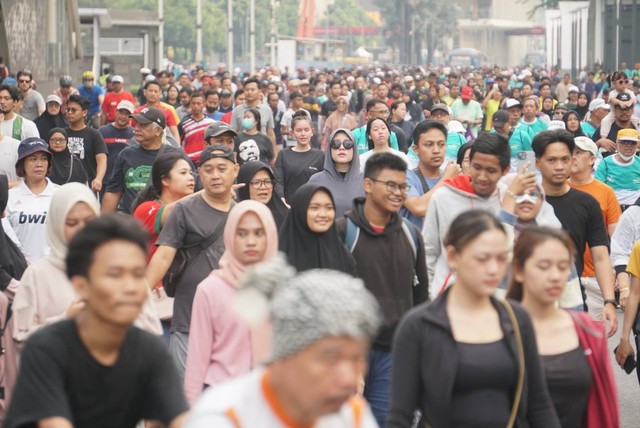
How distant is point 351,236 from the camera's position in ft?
24.6

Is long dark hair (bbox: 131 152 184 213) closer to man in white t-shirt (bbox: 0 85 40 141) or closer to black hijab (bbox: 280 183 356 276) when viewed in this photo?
black hijab (bbox: 280 183 356 276)

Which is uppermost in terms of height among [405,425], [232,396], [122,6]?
[122,6]

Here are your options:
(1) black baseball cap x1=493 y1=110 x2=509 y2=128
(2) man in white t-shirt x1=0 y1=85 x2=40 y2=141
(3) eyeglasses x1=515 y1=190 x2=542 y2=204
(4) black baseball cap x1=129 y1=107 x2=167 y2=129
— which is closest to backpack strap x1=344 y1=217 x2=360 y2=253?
(3) eyeglasses x1=515 y1=190 x2=542 y2=204

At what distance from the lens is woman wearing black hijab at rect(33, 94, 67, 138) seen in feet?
55.2

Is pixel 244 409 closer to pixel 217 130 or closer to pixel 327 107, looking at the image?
pixel 217 130

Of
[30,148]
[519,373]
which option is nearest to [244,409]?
[519,373]

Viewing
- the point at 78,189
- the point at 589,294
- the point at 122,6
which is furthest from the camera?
the point at 122,6

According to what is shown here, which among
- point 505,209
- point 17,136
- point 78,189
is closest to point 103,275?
point 78,189

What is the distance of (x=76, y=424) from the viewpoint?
171 inches

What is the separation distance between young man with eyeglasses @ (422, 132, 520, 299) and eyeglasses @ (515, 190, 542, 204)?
341mm

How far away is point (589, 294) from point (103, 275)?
508cm

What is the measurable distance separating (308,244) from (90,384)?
3.16 m

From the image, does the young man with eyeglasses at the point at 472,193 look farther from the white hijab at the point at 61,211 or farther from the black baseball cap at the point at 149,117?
the black baseball cap at the point at 149,117

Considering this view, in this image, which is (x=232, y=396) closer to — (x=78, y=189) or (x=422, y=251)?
(x=78, y=189)
